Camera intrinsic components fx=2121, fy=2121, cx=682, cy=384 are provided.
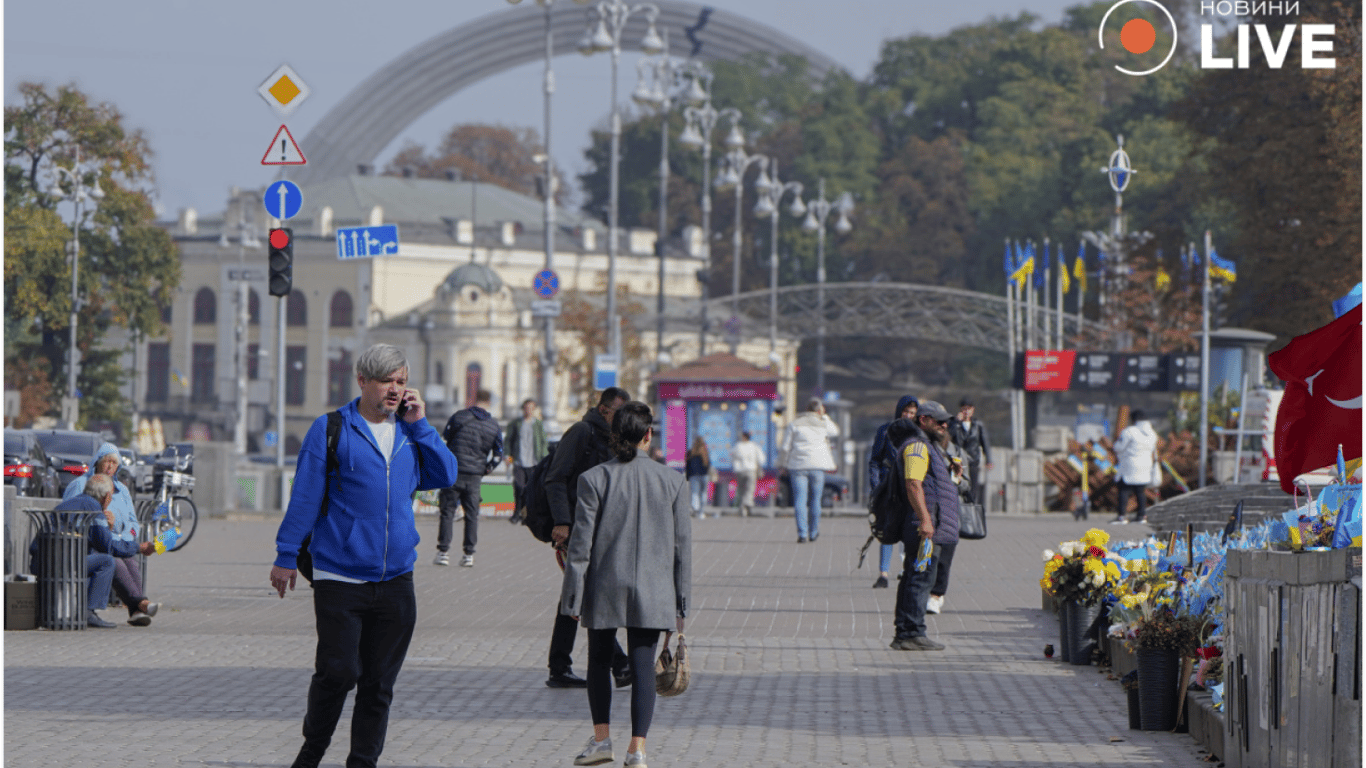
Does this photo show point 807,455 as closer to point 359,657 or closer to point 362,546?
point 359,657

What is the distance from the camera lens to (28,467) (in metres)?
26.7

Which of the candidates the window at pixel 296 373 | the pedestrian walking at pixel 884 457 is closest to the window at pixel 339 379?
the window at pixel 296 373

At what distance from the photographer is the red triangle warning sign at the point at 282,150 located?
1789 cm

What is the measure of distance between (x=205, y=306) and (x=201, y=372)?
357cm

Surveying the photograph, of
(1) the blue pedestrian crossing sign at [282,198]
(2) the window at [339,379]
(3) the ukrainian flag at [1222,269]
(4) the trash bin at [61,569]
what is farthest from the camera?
(2) the window at [339,379]

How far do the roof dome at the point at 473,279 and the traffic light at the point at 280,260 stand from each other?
84.4 meters

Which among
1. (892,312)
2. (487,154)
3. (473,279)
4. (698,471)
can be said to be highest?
(487,154)

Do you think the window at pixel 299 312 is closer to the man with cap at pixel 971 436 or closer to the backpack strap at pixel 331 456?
the man with cap at pixel 971 436

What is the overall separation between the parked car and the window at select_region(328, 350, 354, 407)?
78.7 metres

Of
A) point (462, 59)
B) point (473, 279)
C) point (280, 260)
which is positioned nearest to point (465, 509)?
point (280, 260)

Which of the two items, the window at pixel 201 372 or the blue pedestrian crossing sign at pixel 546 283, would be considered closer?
the blue pedestrian crossing sign at pixel 546 283

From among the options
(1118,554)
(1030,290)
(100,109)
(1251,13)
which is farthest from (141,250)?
(1118,554)

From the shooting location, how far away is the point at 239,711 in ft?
34.1

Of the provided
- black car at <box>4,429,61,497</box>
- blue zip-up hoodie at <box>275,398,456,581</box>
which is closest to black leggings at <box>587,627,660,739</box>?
blue zip-up hoodie at <box>275,398,456,581</box>
